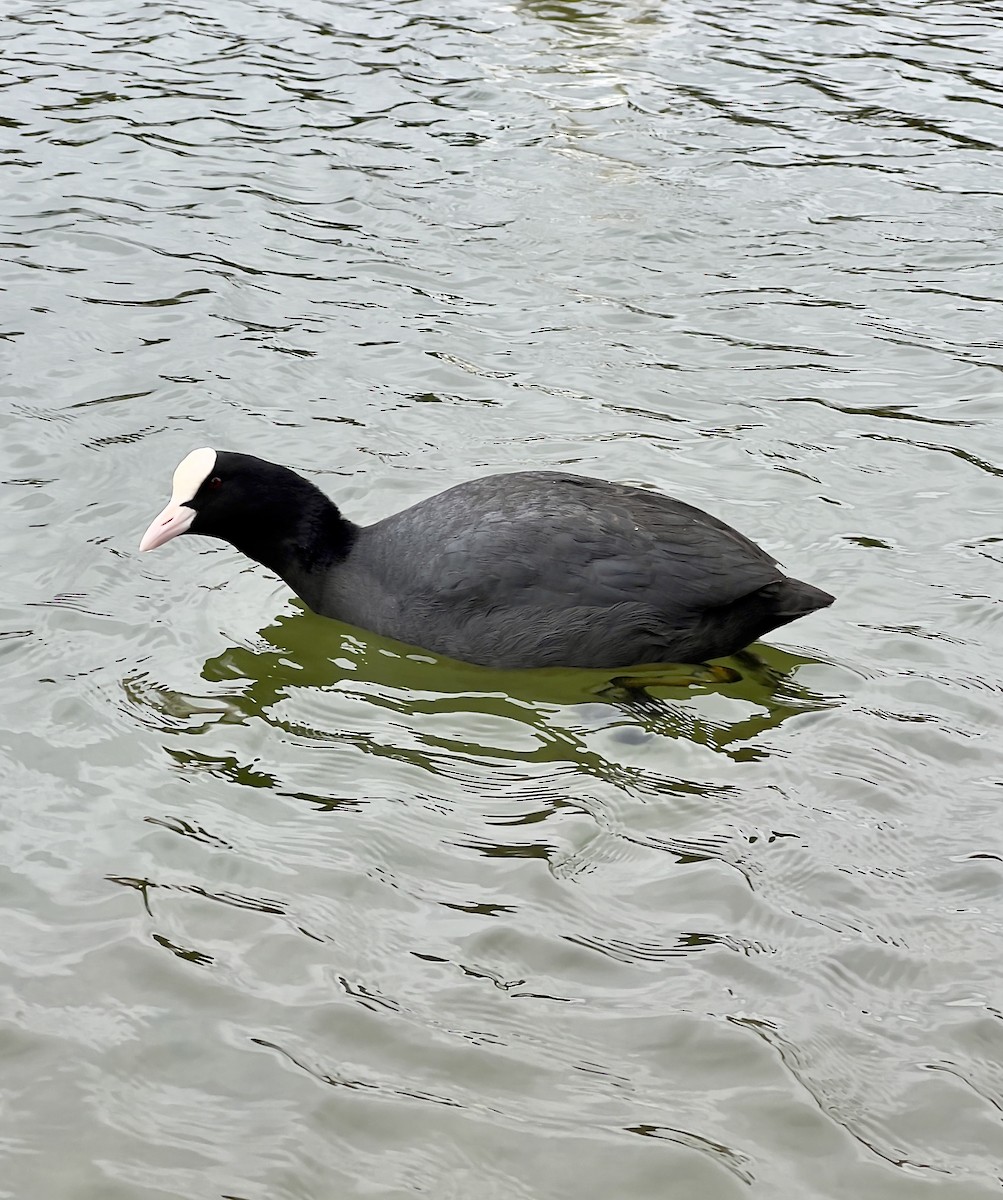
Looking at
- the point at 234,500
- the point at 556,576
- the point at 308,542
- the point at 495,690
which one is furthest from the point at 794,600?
the point at 234,500

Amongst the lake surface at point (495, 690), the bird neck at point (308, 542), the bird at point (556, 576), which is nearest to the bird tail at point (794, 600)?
the bird at point (556, 576)

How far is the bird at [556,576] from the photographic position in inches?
203

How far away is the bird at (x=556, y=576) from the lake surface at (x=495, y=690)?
0.59 feet

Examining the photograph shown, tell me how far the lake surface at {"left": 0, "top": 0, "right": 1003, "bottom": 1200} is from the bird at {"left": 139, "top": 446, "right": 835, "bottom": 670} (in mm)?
179

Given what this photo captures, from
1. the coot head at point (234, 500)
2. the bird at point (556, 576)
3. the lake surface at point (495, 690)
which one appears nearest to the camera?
the lake surface at point (495, 690)

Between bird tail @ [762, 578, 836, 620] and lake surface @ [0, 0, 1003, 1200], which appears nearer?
lake surface @ [0, 0, 1003, 1200]

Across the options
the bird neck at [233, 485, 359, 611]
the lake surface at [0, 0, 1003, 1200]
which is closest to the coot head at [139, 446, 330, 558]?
the bird neck at [233, 485, 359, 611]

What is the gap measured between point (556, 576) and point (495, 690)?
455 mm

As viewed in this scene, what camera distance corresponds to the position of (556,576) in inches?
203

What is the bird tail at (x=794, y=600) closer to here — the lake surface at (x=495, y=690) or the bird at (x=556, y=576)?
the bird at (x=556, y=576)

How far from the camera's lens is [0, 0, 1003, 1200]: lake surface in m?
3.56

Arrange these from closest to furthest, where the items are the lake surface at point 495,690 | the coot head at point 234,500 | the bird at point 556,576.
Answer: the lake surface at point 495,690 → the bird at point 556,576 → the coot head at point 234,500

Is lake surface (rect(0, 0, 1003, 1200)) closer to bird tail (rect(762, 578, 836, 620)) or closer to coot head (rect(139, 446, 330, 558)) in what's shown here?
bird tail (rect(762, 578, 836, 620))

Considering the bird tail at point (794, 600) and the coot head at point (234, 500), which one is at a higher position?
the coot head at point (234, 500)
